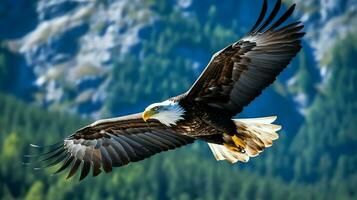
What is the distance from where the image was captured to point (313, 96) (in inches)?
5792

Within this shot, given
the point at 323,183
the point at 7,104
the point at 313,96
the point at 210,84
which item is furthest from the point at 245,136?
the point at 313,96

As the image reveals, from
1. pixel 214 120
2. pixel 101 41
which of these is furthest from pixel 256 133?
pixel 101 41

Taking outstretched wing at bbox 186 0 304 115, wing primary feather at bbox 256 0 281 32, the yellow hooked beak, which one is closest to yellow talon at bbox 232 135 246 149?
outstretched wing at bbox 186 0 304 115

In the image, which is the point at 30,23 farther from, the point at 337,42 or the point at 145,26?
the point at 337,42

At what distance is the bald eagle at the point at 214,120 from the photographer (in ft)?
37.8

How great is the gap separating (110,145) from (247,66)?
2.74m

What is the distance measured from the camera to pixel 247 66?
466 inches

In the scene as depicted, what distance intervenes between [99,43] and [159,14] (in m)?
15.3

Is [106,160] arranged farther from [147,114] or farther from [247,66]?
[247,66]

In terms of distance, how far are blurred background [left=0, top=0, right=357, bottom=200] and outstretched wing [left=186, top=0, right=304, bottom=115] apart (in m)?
95.3

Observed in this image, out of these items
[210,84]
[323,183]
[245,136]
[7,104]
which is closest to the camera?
[210,84]

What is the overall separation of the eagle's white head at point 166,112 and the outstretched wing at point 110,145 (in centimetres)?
138

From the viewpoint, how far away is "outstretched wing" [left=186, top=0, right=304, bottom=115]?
11430mm

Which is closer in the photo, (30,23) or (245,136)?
(245,136)
